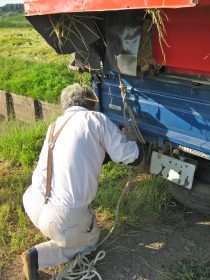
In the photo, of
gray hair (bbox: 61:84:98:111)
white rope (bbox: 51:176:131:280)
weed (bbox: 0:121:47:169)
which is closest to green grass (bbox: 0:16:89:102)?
weed (bbox: 0:121:47:169)

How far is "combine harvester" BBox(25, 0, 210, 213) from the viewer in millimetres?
3152

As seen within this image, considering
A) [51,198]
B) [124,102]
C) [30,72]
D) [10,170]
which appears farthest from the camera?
[30,72]

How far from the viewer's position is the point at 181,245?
3854mm

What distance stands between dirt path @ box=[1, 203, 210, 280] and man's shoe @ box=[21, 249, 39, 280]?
0.64ft

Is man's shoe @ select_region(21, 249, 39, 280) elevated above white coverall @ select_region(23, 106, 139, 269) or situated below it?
below

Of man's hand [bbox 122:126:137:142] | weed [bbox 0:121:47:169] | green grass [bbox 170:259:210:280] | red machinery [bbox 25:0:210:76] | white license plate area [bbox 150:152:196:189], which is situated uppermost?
red machinery [bbox 25:0:210:76]

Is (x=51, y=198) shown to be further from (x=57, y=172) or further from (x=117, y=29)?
(x=117, y=29)

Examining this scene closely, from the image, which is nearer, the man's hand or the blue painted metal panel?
the blue painted metal panel

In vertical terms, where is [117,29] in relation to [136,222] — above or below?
above

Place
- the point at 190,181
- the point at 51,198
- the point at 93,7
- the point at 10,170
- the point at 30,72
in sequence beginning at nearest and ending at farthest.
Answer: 1. the point at 93,7
2. the point at 51,198
3. the point at 190,181
4. the point at 10,170
5. the point at 30,72

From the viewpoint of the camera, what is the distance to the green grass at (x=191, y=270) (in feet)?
11.1

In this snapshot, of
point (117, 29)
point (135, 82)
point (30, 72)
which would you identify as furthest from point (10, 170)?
point (30, 72)

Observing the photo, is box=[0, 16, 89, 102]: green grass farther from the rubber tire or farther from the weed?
the rubber tire

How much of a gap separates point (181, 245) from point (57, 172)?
4.42 feet
